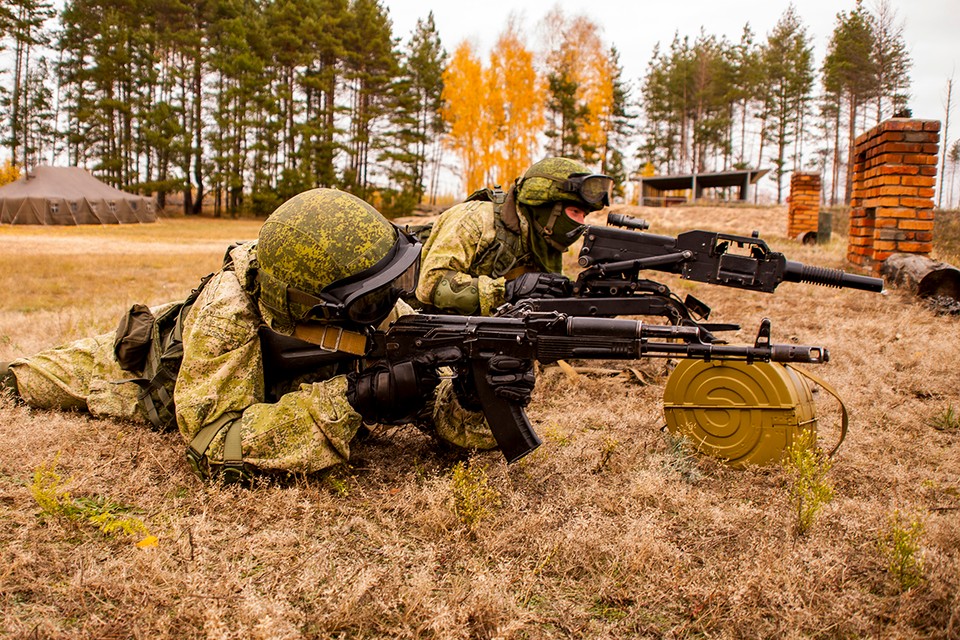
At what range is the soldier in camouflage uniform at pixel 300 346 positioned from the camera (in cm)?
305

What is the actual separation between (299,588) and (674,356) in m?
1.86

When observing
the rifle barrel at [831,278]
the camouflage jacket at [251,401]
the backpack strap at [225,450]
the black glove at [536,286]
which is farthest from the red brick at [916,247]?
the backpack strap at [225,450]

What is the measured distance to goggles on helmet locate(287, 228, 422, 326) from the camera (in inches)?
118

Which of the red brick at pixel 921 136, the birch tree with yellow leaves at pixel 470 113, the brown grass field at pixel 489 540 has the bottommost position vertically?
the brown grass field at pixel 489 540

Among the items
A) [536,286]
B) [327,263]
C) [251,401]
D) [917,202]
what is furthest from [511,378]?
[917,202]

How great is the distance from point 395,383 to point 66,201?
33535mm

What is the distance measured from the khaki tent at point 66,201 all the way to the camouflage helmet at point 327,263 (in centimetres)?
3274

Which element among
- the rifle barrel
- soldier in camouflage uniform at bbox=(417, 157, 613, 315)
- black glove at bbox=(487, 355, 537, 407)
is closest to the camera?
black glove at bbox=(487, 355, 537, 407)

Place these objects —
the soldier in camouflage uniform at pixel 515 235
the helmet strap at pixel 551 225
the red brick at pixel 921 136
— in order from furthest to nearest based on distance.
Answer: the red brick at pixel 921 136
the helmet strap at pixel 551 225
the soldier in camouflage uniform at pixel 515 235

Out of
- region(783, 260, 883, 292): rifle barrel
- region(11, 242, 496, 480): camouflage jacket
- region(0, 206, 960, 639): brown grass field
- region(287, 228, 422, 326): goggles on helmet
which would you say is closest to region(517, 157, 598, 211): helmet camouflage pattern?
region(783, 260, 883, 292): rifle barrel

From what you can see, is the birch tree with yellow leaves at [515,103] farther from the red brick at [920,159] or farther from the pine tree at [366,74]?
the red brick at [920,159]

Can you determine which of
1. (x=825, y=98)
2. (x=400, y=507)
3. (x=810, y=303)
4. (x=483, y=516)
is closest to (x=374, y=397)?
(x=400, y=507)

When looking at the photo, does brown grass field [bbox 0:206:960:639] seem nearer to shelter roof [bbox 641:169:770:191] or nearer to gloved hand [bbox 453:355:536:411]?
gloved hand [bbox 453:355:536:411]

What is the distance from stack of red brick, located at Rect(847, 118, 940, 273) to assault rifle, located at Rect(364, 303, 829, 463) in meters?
6.96
